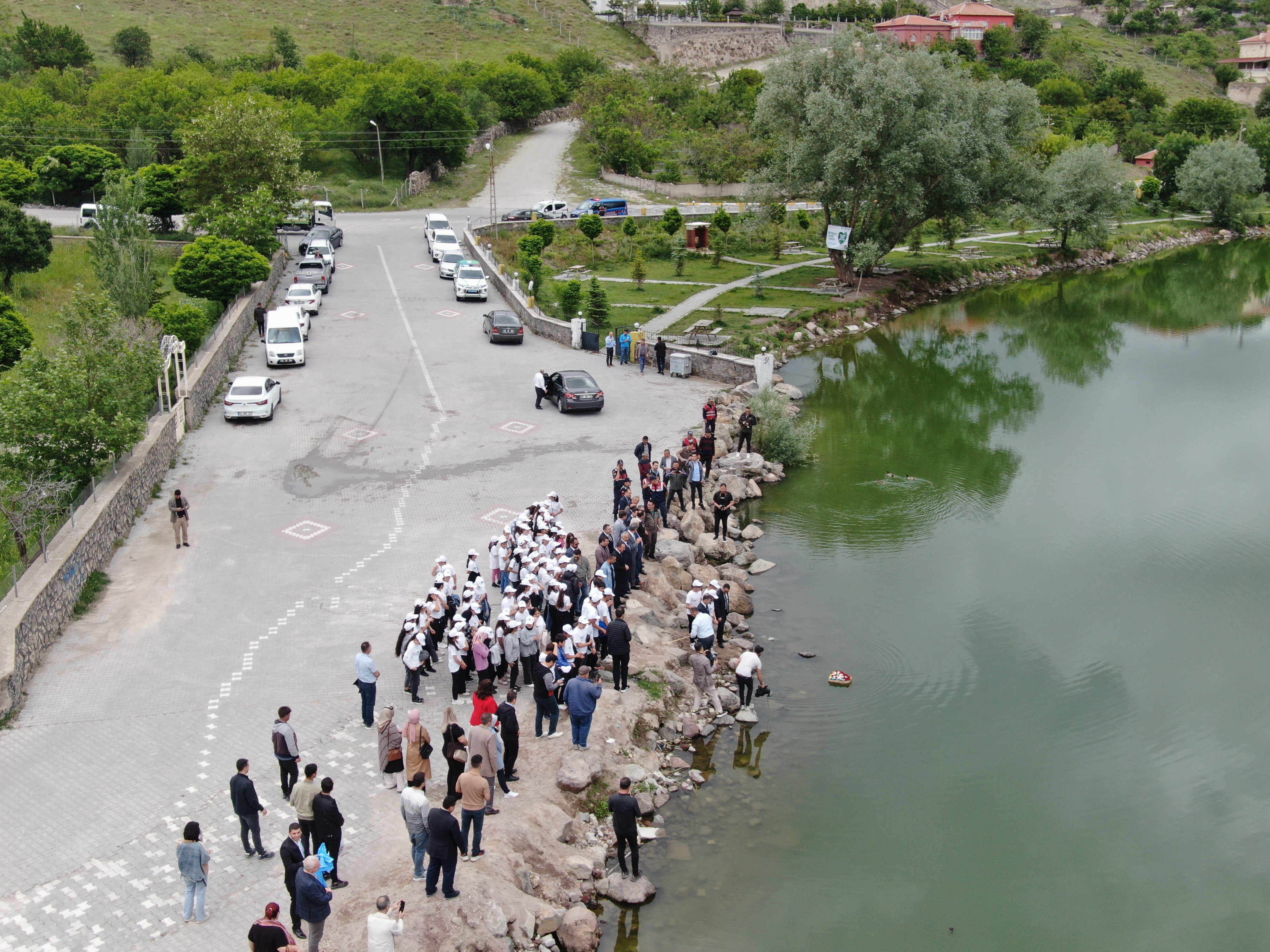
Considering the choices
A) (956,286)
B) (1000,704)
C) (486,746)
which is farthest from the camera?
(956,286)

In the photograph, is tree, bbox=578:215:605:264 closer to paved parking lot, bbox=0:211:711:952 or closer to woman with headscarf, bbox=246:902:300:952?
paved parking lot, bbox=0:211:711:952

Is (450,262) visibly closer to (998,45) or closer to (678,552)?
(678,552)

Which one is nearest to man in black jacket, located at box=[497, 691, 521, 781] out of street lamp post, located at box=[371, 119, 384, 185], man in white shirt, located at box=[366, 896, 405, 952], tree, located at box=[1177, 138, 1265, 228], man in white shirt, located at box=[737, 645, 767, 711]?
man in white shirt, located at box=[366, 896, 405, 952]

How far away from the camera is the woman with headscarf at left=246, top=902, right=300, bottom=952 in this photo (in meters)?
10.5

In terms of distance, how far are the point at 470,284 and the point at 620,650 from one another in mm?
30980

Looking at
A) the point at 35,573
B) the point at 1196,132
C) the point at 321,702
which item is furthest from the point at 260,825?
the point at 1196,132

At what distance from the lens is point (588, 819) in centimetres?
1519

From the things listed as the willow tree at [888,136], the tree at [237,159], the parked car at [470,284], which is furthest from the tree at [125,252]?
the willow tree at [888,136]

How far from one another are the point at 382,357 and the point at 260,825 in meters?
25.4

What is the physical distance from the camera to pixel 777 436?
30250 millimetres

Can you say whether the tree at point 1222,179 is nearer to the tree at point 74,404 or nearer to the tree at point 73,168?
the tree at point 73,168

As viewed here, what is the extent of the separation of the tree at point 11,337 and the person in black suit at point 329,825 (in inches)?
917

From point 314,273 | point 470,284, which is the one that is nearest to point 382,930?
point 470,284

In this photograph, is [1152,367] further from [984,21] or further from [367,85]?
[984,21]
